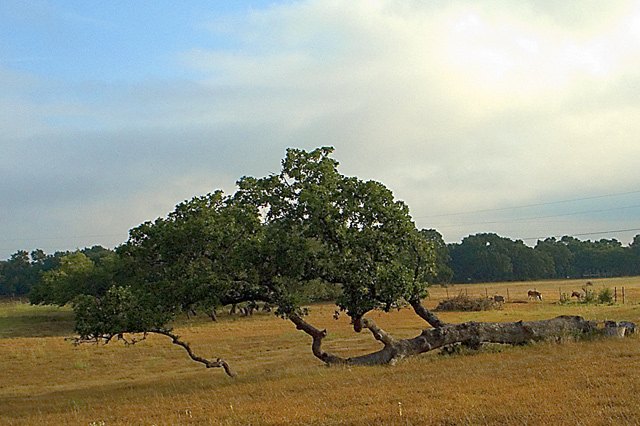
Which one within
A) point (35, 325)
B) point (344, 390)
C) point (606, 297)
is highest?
point (344, 390)

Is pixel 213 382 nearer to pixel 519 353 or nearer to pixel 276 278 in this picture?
pixel 276 278

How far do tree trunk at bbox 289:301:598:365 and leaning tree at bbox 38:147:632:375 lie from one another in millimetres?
47

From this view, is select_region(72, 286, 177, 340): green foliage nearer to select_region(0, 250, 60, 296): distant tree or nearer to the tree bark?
the tree bark

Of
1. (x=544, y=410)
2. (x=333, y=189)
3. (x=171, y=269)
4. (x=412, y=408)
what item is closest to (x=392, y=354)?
(x=333, y=189)

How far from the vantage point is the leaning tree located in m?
21.0

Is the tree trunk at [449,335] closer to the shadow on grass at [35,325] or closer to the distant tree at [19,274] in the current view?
the shadow on grass at [35,325]

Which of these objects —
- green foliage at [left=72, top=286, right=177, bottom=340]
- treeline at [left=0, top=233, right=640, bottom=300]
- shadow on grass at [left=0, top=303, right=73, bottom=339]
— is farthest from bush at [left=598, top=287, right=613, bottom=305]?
treeline at [left=0, top=233, right=640, bottom=300]

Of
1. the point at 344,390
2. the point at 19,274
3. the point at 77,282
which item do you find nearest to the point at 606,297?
the point at 344,390

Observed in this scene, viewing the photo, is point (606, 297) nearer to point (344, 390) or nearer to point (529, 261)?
point (344, 390)

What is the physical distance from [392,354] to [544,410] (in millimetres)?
12109

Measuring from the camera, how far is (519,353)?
21.3m

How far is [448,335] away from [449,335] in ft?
0.15

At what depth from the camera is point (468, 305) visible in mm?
62094

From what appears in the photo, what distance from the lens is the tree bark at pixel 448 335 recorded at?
902 inches
